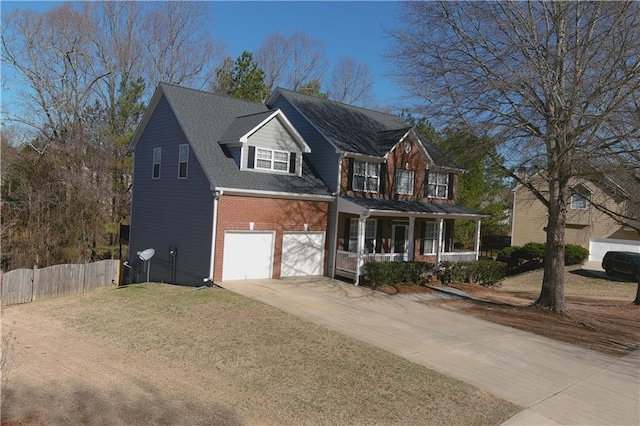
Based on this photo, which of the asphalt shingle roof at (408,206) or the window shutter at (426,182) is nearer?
the asphalt shingle roof at (408,206)

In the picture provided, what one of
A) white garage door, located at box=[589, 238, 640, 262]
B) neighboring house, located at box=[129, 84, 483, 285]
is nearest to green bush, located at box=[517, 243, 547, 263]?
white garage door, located at box=[589, 238, 640, 262]

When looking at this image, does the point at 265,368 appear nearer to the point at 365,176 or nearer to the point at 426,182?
the point at 365,176

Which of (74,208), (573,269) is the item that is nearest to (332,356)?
(74,208)

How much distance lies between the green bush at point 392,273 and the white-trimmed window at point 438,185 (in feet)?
18.2

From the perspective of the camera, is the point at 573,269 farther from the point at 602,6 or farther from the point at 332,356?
the point at 332,356

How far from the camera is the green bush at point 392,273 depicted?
60.0ft

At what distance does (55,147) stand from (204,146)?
11.1 m

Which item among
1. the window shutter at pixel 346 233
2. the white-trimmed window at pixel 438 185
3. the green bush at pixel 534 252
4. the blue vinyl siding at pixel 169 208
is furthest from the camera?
the green bush at pixel 534 252

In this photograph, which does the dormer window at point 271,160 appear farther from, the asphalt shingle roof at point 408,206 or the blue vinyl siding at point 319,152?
the asphalt shingle roof at point 408,206

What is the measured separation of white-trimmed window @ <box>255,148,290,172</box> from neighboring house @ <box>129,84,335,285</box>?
40 mm

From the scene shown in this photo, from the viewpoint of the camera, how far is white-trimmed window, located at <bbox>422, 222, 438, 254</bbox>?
23812mm

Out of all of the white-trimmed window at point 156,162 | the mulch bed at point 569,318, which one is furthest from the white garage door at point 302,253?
the white-trimmed window at point 156,162

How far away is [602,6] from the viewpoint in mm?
13117

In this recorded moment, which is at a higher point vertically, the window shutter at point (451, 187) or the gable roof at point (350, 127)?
the gable roof at point (350, 127)
